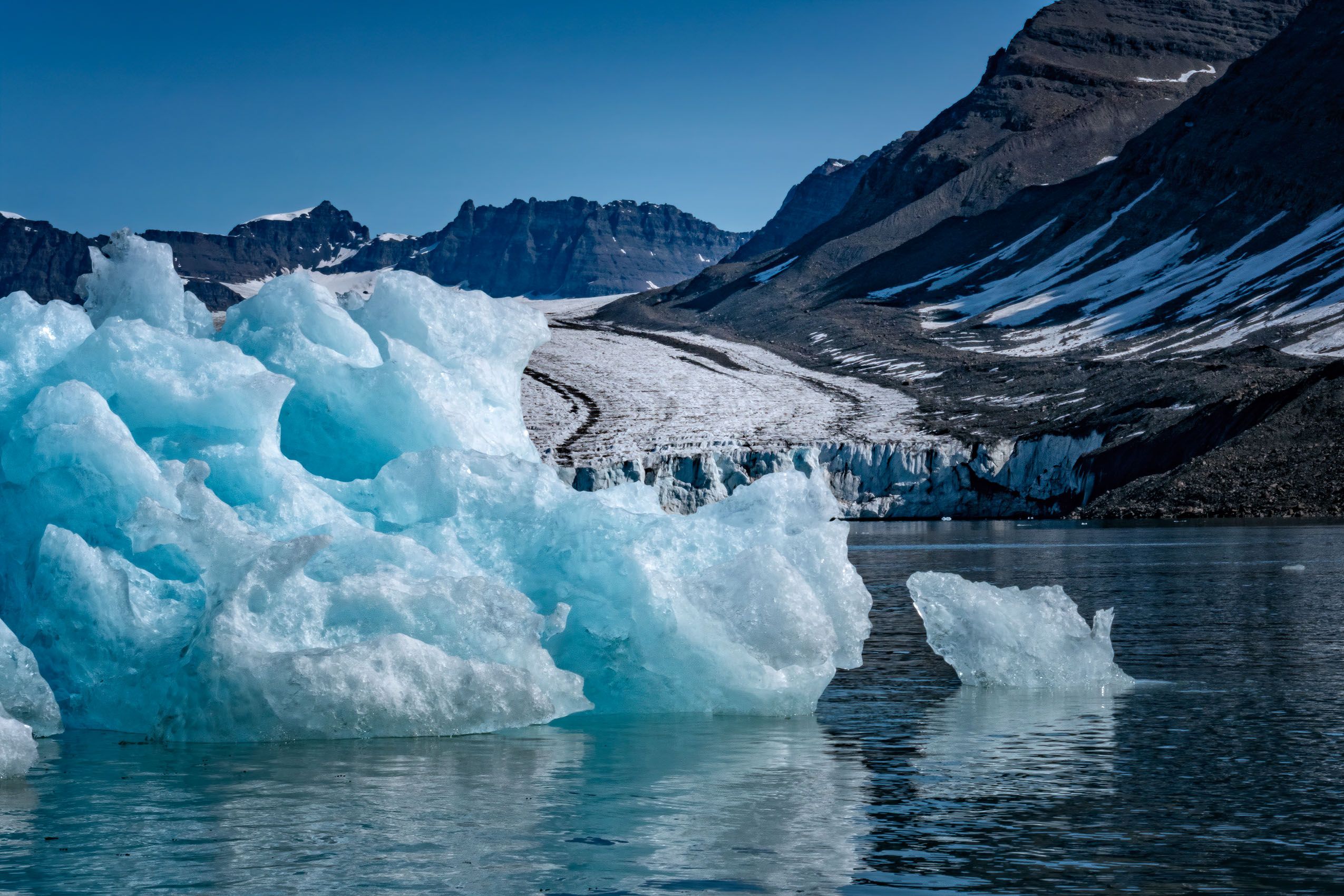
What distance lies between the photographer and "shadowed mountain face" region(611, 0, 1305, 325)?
543 feet

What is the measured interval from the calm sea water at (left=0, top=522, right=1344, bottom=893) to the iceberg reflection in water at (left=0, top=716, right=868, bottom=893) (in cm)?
3

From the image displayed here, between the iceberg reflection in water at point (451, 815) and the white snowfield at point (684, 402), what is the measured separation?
4929 cm

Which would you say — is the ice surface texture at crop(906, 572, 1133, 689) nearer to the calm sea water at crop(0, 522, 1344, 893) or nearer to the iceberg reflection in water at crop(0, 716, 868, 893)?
the calm sea water at crop(0, 522, 1344, 893)

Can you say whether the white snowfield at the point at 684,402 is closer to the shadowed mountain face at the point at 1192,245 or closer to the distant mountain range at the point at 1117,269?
the distant mountain range at the point at 1117,269

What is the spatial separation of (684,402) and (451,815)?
71885 mm

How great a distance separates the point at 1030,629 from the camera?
13.6 metres

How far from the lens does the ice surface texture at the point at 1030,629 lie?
44.3 ft

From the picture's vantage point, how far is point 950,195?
168 m

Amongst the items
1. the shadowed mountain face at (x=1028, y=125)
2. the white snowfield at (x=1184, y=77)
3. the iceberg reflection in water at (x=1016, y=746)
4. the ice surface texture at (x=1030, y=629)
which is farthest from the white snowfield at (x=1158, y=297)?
the iceberg reflection in water at (x=1016, y=746)

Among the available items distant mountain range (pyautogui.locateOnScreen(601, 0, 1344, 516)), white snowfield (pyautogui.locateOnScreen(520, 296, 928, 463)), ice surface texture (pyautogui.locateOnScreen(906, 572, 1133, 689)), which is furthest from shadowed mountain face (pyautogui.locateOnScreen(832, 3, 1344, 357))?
ice surface texture (pyautogui.locateOnScreen(906, 572, 1133, 689))

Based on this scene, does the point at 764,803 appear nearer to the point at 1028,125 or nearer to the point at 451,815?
the point at 451,815

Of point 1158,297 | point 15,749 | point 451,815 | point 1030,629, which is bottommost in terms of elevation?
point 451,815

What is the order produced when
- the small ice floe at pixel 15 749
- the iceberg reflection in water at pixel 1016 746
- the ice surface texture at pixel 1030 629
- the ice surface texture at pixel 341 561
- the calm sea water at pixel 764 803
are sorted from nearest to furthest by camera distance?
the calm sea water at pixel 764 803 → the iceberg reflection in water at pixel 1016 746 → the small ice floe at pixel 15 749 → the ice surface texture at pixel 341 561 → the ice surface texture at pixel 1030 629

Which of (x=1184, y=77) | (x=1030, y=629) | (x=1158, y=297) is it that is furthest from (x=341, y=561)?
(x=1184, y=77)
